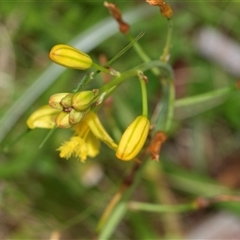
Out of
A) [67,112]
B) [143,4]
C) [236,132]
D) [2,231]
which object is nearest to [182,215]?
[236,132]

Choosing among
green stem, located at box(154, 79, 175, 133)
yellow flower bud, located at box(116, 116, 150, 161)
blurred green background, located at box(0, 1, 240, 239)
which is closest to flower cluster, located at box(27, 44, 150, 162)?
yellow flower bud, located at box(116, 116, 150, 161)

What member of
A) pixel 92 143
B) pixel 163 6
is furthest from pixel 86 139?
pixel 163 6

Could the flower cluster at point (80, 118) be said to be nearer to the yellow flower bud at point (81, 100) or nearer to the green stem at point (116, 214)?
the yellow flower bud at point (81, 100)

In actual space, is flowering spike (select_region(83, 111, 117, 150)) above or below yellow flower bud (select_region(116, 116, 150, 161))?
above

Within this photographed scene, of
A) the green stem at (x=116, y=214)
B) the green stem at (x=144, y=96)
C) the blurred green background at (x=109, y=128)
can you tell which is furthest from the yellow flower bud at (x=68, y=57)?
the blurred green background at (x=109, y=128)

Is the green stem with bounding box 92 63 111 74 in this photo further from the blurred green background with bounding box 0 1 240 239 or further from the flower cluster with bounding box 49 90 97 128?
the blurred green background with bounding box 0 1 240 239

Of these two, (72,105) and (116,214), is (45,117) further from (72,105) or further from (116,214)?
(116,214)
